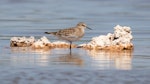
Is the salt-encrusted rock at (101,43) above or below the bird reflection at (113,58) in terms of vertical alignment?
above

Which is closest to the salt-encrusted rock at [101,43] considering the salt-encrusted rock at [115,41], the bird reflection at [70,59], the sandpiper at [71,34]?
the salt-encrusted rock at [115,41]

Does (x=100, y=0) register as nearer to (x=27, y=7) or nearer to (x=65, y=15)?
(x=27, y=7)

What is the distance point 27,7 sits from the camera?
2270 cm

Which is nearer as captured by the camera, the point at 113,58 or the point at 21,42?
the point at 113,58

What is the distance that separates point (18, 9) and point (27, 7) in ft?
2.70

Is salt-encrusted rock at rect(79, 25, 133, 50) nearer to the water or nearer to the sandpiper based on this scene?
the water

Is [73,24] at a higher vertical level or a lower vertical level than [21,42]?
higher

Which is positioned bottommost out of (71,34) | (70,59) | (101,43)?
(70,59)

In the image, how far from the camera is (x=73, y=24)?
17922mm

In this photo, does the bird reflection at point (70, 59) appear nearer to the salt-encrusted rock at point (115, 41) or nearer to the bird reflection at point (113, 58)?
the bird reflection at point (113, 58)

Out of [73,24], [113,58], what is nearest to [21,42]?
[113,58]

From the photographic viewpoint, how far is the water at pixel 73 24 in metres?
11.7

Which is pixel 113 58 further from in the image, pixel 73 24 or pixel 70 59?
pixel 73 24

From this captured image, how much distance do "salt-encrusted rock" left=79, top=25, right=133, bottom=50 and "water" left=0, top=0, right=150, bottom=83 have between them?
295 millimetres
